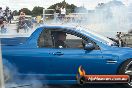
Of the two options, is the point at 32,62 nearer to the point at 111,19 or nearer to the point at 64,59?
the point at 64,59

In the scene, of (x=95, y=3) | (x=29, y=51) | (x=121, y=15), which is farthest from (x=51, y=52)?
(x=95, y=3)

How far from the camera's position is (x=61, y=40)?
888cm

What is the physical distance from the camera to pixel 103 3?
2077cm

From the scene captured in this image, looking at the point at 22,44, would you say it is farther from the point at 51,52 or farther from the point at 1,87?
Result: the point at 1,87

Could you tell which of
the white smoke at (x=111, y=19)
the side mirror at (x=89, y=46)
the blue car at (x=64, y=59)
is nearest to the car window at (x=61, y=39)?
the blue car at (x=64, y=59)

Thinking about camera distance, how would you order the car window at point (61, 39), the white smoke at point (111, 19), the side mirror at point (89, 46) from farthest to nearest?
the white smoke at point (111, 19) < the car window at point (61, 39) < the side mirror at point (89, 46)

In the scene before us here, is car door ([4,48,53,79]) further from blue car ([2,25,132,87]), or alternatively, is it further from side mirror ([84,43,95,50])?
side mirror ([84,43,95,50])

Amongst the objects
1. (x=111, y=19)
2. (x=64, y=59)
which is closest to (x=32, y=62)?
(x=64, y=59)

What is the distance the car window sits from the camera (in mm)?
8820

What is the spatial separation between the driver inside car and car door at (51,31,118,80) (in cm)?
19

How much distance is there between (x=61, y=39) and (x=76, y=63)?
25.8 inches

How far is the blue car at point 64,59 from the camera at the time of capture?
8617 mm

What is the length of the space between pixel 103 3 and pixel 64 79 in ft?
41.0

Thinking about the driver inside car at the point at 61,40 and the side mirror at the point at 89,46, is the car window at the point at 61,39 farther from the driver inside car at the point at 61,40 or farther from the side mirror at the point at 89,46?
the side mirror at the point at 89,46
